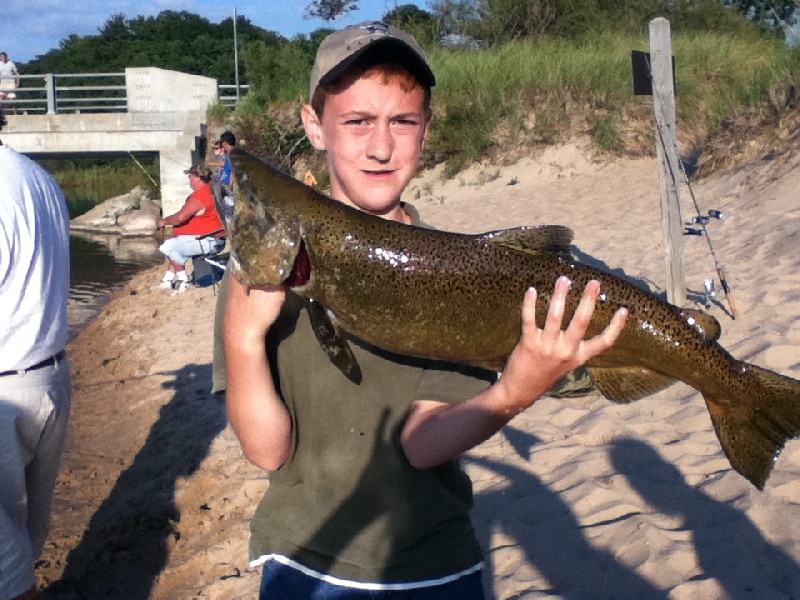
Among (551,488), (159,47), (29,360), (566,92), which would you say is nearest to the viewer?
(29,360)

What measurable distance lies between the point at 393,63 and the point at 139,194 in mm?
32116

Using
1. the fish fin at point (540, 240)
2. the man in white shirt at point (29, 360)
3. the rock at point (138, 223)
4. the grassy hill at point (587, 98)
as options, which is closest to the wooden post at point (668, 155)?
the man in white shirt at point (29, 360)

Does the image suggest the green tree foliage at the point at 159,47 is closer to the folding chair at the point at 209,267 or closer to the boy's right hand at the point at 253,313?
the folding chair at the point at 209,267

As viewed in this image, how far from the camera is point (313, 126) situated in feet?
7.64

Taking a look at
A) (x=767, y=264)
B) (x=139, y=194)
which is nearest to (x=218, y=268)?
(x=767, y=264)

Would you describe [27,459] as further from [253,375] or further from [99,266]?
[99,266]

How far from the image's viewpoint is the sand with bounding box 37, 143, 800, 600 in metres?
3.88

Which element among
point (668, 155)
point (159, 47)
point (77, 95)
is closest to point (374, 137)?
point (668, 155)

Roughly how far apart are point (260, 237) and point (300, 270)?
133 mm

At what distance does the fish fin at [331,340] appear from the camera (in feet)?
6.44

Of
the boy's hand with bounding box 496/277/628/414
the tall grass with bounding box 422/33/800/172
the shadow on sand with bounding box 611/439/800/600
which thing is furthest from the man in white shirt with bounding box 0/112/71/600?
the tall grass with bounding box 422/33/800/172

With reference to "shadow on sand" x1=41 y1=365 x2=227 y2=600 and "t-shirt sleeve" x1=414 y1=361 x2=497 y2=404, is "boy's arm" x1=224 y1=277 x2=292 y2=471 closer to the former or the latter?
"t-shirt sleeve" x1=414 y1=361 x2=497 y2=404

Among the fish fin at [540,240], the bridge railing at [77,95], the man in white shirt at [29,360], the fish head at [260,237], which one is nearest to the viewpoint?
the fish head at [260,237]

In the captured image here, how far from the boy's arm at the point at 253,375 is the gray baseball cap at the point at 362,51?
2.03ft
